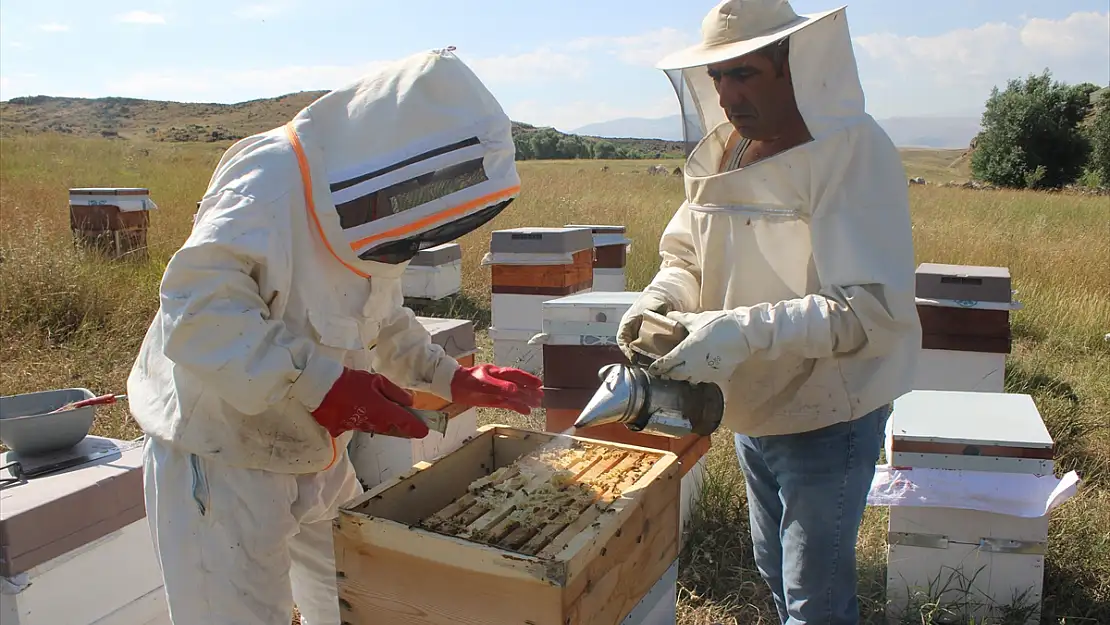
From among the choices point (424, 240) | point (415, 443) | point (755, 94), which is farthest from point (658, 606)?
point (415, 443)

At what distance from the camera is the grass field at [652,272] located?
10.5 ft

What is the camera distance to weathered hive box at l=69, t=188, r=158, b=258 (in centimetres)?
765

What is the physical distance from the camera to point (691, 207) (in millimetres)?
2129

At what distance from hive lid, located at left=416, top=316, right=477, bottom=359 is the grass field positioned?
1.20 m

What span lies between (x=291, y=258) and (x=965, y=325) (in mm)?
3941

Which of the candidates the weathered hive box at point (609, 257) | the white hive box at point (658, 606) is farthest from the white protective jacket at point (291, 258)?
the weathered hive box at point (609, 257)

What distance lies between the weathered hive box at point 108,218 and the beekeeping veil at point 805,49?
733cm

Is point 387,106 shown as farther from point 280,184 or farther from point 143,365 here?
point 143,365

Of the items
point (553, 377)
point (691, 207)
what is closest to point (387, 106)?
point (691, 207)

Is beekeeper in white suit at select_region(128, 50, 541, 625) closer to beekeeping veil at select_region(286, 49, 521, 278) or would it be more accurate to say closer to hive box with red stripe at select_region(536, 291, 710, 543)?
beekeeping veil at select_region(286, 49, 521, 278)

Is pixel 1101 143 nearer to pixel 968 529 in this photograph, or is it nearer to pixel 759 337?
pixel 968 529

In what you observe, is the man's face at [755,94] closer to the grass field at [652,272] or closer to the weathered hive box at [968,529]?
the weathered hive box at [968,529]

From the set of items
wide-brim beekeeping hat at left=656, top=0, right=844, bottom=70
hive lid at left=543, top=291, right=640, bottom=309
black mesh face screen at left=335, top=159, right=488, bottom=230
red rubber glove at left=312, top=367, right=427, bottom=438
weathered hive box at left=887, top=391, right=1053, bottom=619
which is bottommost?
weathered hive box at left=887, top=391, right=1053, bottom=619

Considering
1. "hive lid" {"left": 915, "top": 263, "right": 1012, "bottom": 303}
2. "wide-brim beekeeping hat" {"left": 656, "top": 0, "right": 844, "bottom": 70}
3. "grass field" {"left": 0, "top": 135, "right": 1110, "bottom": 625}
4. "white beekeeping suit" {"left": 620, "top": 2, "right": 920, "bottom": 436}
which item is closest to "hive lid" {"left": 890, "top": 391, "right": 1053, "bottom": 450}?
"grass field" {"left": 0, "top": 135, "right": 1110, "bottom": 625}
